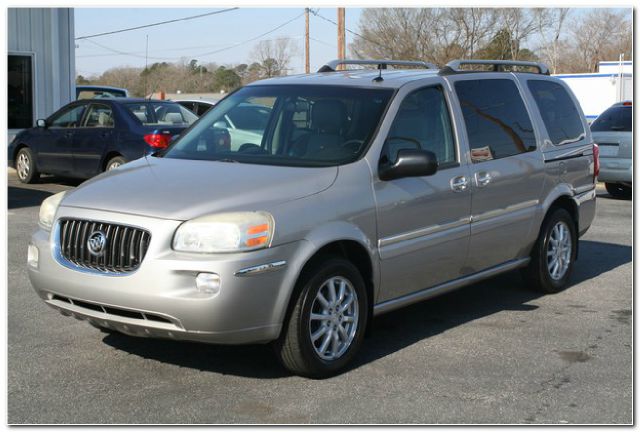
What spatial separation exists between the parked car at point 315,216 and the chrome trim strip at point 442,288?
0.01 meters

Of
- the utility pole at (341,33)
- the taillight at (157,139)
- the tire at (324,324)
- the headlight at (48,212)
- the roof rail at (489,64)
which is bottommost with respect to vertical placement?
the tire at (324,324)

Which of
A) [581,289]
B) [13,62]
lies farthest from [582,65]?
[581,289]

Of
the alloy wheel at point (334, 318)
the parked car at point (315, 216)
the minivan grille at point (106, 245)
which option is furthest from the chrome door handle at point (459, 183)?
the minivan grille at point (106, 245)

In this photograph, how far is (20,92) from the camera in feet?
64.5

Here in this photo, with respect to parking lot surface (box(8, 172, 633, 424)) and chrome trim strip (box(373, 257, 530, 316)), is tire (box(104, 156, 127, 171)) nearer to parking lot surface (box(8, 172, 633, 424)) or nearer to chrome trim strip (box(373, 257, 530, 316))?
parking lot surface (box(8, 172, 633, 424))

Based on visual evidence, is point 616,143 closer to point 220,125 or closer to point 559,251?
point 559,251

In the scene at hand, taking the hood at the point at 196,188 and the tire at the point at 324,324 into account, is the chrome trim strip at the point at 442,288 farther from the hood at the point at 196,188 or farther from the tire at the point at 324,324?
the hood at the point at 196,188

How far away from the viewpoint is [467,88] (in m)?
6.88

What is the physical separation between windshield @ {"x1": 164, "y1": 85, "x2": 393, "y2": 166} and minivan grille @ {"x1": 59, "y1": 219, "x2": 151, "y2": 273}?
1.10 metres

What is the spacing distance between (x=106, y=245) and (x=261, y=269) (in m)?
0.88

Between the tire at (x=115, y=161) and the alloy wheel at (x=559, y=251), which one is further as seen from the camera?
the tire at (x=115, y=161)

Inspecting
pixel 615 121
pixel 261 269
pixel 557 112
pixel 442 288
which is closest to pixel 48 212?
pixel 261 269

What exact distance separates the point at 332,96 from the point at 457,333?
181 cm

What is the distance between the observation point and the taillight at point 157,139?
1412cm
